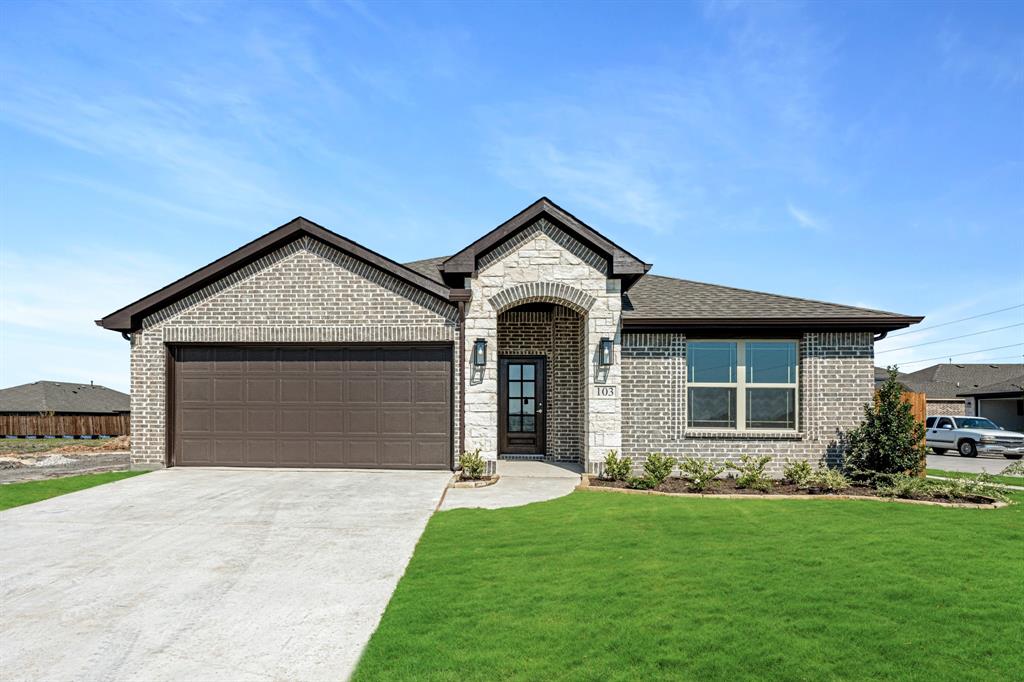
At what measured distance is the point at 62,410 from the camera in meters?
38.7

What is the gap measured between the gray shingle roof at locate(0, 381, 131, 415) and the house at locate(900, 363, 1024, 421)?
5126 cm

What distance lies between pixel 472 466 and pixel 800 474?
A: 6.21m

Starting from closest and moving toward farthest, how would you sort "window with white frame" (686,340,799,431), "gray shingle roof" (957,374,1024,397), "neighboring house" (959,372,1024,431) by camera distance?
"window with white frame" (686,340,799,431)
"gray shingle roof" (957,374,1024,397)
"neighboring house" (959,372,1024,431)

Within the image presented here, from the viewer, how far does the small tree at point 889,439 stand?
1295cm

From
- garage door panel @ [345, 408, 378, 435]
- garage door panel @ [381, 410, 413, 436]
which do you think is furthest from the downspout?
garage door panel @ [345, 408, 378, 435]

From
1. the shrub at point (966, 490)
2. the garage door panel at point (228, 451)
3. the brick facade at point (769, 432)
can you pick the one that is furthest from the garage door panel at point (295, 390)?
the shrub at point (966, 490)

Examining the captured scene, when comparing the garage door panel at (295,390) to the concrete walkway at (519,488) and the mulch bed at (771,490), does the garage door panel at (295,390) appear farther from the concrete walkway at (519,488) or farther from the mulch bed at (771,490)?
the mulch bed at (771,490)

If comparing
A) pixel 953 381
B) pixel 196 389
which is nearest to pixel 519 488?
pixel 196 389

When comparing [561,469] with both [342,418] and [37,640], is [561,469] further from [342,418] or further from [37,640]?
[37,640]

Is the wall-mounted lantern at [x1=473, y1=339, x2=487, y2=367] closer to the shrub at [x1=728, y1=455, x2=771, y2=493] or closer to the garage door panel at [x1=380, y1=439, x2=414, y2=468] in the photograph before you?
the garage door panel at [x1=380, y1=439, x2=414, y2=468]

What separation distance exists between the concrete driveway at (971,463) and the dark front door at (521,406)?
12491 mm

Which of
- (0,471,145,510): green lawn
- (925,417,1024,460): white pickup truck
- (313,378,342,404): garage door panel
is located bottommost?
(925,417,1024,460): white pickup truck

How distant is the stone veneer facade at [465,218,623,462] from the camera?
13.4m

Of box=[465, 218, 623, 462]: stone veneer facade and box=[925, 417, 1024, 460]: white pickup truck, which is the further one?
box=[925, 417, 1024, 460]: white pickup truck
